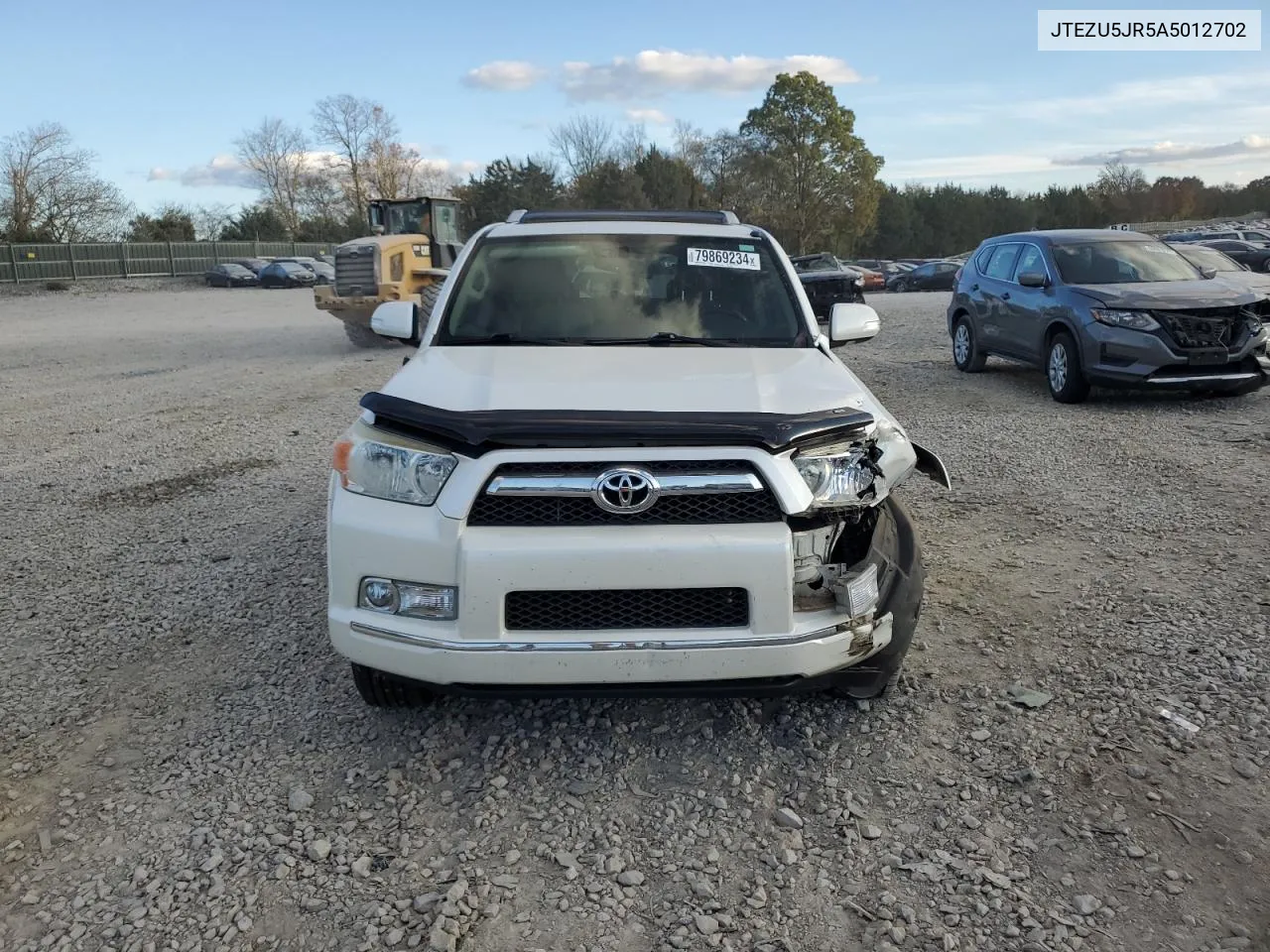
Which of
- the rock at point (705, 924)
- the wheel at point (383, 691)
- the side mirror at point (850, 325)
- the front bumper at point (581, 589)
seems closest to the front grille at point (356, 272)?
the side mirror at point (850, 325)

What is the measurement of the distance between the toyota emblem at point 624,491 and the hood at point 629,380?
24 centimetres

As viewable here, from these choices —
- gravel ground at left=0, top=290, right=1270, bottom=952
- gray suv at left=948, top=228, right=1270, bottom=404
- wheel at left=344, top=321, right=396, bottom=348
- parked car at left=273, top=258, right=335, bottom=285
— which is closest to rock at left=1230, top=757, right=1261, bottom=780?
gravel ground at left=0, top=290, right=1270, bottom=952

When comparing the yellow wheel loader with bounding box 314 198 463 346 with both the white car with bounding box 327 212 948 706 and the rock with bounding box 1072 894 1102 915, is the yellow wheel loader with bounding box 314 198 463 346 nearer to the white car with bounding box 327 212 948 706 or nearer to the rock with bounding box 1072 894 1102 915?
the white car with bounding box 327 212 948 706

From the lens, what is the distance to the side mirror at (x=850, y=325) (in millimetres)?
4648

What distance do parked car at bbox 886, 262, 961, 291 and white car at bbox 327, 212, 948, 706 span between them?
37.9m

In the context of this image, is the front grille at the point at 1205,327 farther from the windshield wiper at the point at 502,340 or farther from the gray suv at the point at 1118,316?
the windshield wiper at the point at 502,340

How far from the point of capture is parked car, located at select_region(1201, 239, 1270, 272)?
112 ft

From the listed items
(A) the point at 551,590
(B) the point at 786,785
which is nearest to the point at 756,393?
(A) the point at 551,590

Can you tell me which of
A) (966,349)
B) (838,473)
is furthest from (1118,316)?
(838,473)

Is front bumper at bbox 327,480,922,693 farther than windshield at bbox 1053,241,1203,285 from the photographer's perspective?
No

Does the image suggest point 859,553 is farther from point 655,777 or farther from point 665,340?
point 665,340

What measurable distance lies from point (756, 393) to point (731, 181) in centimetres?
5231

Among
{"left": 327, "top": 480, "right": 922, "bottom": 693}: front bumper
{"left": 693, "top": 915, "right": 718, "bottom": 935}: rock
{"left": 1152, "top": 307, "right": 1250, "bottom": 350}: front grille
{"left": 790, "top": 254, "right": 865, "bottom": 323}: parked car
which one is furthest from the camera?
{"left": 790, "top": 254, "right": 865, "bottom": 323}: parked car

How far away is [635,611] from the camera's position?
2891 millimetres
